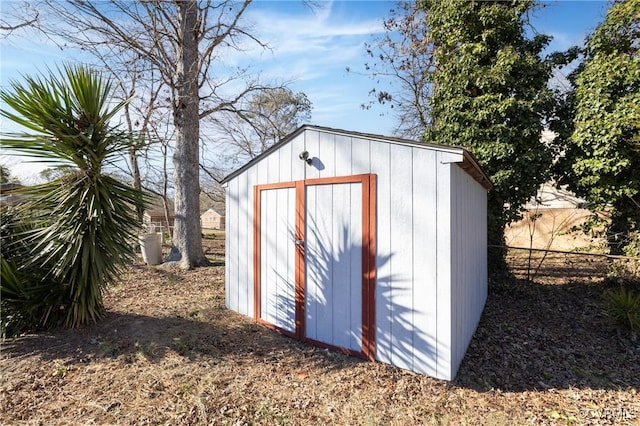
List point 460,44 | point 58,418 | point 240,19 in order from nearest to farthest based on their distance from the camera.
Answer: point 58,418, point 460,44, point 240,19

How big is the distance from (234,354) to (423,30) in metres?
10.1

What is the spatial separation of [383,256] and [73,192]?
3.60 m

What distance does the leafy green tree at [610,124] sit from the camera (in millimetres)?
5793

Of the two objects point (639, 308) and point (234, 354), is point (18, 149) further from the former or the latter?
point (639, 308)

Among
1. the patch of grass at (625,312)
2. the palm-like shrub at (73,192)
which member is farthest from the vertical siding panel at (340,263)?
the patch of grass at (625,312)

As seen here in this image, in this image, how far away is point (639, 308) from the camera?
4.86 metres

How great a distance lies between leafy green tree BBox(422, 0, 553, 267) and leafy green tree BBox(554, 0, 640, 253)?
51 cm

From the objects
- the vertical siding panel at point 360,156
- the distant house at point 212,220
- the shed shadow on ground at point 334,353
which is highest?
the vertical siding panel at point 360,156

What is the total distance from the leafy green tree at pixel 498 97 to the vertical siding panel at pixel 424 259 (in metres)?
4.30

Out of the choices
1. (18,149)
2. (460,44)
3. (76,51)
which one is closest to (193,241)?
(18,149)

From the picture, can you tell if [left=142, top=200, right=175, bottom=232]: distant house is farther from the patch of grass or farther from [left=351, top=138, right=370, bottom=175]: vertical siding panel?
the patch of grass

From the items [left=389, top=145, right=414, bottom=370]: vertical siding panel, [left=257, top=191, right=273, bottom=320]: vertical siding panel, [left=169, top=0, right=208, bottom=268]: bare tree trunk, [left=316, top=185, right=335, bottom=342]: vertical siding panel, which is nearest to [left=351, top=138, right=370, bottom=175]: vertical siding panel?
[left=389, top=145, right=414, bottom=370]: vertical siding panel

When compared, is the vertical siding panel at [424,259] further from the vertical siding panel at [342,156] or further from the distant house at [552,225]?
the distant house at [552,225]

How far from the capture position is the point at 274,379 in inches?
126
